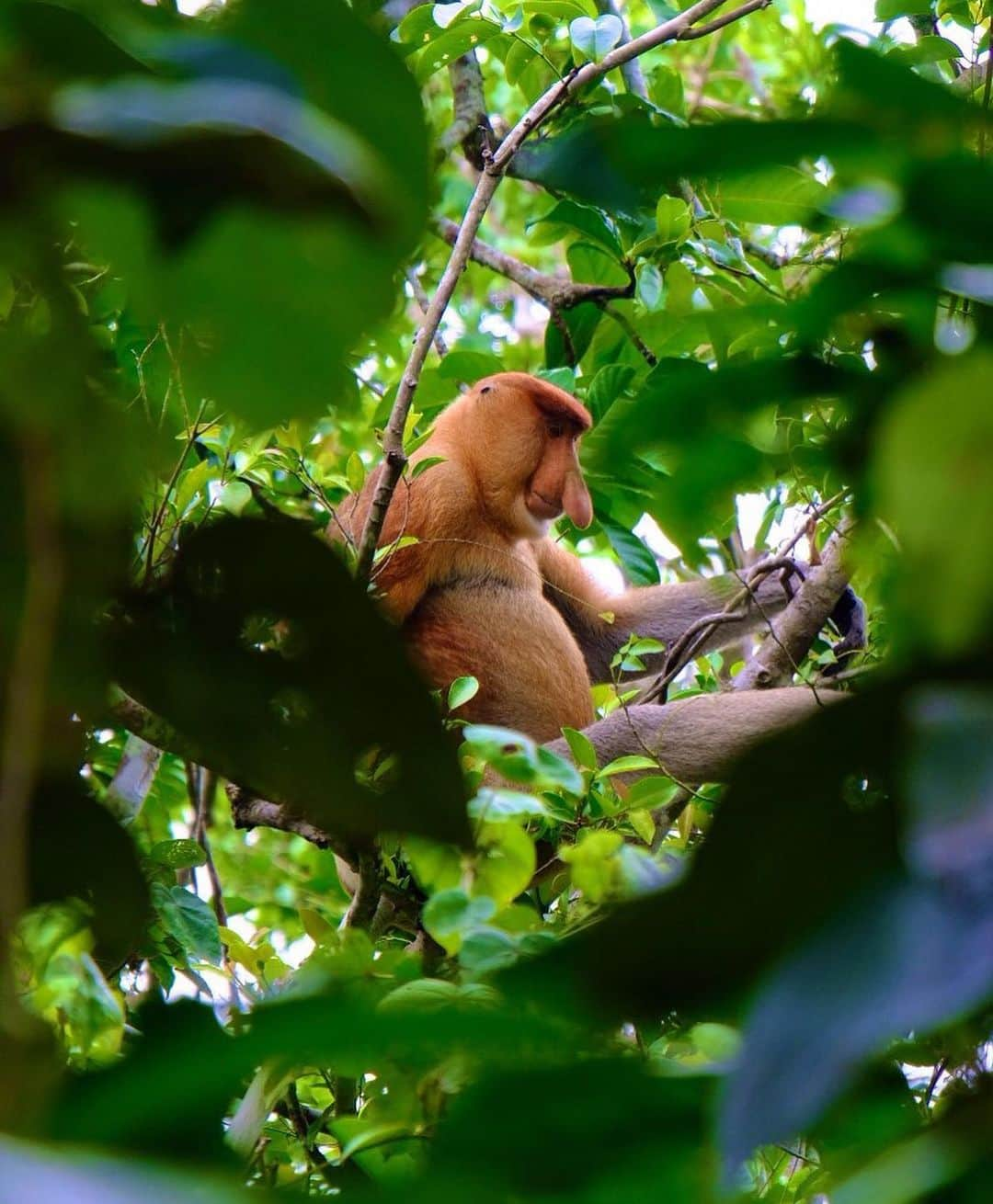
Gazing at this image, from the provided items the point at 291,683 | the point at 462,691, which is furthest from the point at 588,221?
the point at 291,683

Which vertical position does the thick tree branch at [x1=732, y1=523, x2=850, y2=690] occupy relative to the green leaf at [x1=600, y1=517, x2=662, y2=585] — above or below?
below

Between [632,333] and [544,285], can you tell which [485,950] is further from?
[544,285]

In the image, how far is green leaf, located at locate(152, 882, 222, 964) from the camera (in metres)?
1.90

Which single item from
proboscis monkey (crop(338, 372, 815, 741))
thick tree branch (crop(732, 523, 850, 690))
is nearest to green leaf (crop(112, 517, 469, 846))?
thick tree branch (crop(732, 523, 850, 690))

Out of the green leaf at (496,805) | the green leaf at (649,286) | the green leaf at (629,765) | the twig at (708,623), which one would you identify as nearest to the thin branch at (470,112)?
the green leaf at (649,286)

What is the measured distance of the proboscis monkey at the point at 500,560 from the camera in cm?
350

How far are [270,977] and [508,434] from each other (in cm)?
200

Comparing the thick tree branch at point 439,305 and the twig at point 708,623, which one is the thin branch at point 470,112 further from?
the twig at point 708,623

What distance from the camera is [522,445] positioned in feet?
12.0

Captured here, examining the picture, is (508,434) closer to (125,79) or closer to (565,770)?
(565,770)

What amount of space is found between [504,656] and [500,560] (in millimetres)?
263

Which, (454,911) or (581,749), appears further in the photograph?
(581,749)

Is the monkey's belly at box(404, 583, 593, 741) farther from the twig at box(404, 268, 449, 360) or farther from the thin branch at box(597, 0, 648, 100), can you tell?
the thin branch at box(597, 0, 648, 100)

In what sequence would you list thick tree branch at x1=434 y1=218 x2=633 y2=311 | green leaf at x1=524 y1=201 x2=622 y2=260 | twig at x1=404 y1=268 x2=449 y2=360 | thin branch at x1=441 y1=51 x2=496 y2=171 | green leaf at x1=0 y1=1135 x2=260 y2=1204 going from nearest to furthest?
green leaf at x1=0 y1=1135 x2=260 y2=1204, green leaf at x1=524 y1=201 x2=622 y2=260, twig at x1=404 y1=268 x2=449 y2=360, thick tree branch at x1=434 y1=218 x2=633 y2=311, thin branch at x1=441 y1=51 x2=496 y2=171
